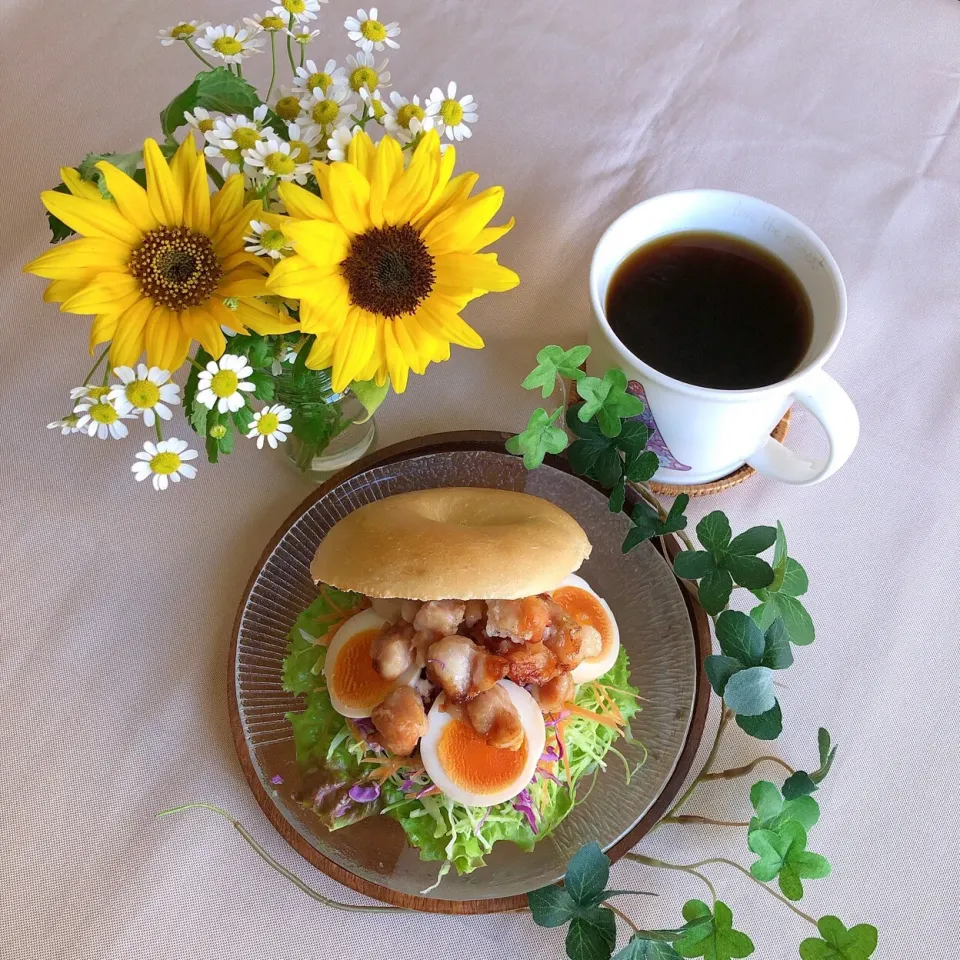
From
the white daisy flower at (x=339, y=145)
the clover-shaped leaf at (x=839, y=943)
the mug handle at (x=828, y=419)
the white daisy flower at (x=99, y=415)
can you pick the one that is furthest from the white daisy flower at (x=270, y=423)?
the clover-shaped leaf at (x=839, y=943)

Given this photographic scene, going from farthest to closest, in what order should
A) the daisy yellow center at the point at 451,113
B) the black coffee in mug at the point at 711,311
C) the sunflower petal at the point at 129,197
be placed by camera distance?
the black coffee in mug at the point at 711,311 → the daisy yellow center at the point at 451,113 → the sunflower petal at the point at 129,197

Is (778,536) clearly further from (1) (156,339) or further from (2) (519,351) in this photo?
(1) (156,339)

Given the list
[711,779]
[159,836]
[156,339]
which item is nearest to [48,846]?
[159,836]

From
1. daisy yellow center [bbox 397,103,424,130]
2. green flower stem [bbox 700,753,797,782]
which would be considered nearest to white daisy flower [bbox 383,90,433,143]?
daisy yellow center [bbox 397,103,424,130]

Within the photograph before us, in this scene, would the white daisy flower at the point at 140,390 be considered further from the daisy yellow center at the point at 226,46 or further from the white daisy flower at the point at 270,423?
the daisy yellow center at the point at 226,46

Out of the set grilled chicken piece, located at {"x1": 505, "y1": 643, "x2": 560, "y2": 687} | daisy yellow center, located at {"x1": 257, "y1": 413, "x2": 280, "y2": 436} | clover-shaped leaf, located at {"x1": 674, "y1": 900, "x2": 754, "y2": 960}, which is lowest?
clover-shaped leaf, located at {"x1": 674, "y1": 900, "x2": 754, "y2": 960}

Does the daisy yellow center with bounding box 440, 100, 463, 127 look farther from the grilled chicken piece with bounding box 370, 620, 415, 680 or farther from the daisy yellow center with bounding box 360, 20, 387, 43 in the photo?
the grilled chicken piece with bounding box 370, 620, 415, 680

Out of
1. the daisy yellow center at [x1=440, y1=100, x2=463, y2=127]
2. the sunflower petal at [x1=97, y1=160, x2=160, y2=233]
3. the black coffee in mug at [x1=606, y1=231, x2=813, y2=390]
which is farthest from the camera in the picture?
the black coffee in mug at [x1=606, y1=231, x2=813, y2=390]
